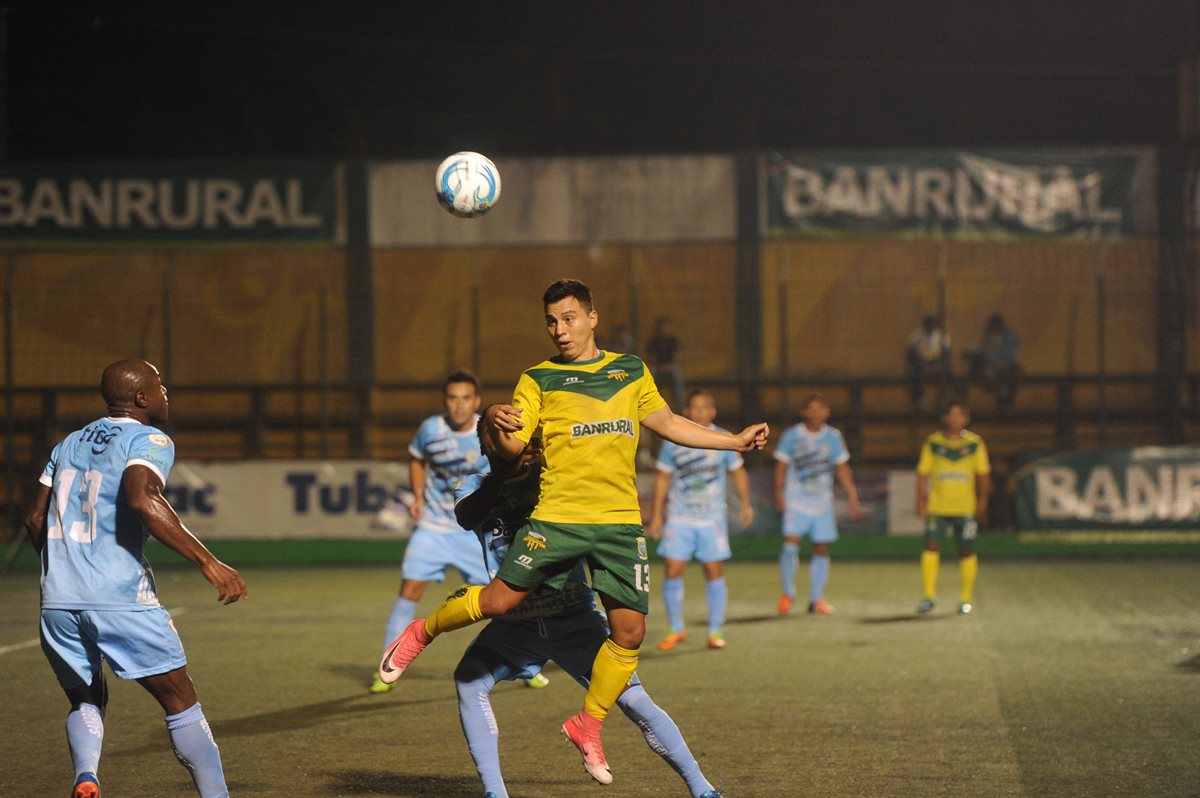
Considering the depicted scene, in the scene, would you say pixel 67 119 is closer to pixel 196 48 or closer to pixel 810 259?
pixel 196 48

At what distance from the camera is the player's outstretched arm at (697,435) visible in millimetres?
5996

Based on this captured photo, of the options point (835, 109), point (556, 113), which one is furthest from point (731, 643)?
point (835, 109)

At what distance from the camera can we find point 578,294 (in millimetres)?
5883

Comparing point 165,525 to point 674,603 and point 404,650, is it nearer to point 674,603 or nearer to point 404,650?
point 404,650

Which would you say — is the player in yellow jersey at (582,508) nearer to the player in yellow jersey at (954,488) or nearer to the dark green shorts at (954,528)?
the player in yellow jersey at (954,488)

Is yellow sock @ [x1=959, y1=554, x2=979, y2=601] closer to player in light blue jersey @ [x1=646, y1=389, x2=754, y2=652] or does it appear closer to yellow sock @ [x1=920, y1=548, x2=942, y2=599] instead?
yellow sock @ [x1=920, y1=548, x2=942, y2=599]

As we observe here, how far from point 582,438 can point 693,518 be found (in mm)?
6682

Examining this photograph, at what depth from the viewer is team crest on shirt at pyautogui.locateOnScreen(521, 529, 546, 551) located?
574 cm

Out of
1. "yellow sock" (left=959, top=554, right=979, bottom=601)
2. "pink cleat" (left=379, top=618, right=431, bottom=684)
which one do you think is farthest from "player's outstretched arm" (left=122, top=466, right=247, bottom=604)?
"yellow sock" (left=959, top=554, right=979, bottom=601)

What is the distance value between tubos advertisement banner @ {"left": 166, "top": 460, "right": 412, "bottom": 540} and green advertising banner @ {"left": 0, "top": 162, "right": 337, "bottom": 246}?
6592 mm

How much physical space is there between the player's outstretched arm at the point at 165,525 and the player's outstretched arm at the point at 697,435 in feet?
5.77

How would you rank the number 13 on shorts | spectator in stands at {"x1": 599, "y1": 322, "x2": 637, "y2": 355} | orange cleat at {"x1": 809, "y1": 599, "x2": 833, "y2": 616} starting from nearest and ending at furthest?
the number 13 on shorts
orange cleat at {"x1": 809, "y1": 599, "x2": 833, "y2": 616}
spectator in stands at {"x1": 599, "y1": 322, "x2": 637, "y2": 355}

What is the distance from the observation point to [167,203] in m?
26.1

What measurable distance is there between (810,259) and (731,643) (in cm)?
1448
